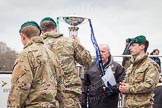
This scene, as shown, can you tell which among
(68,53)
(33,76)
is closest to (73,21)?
(68,53)

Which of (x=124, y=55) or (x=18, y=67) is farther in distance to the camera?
(x=124, y=55)

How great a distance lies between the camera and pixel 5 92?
26.6 feet

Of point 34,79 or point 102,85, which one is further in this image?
point 102,85

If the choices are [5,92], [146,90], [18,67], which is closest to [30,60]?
[18,67]

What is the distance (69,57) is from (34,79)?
1.66m

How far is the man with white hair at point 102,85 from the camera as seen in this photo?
298 inches

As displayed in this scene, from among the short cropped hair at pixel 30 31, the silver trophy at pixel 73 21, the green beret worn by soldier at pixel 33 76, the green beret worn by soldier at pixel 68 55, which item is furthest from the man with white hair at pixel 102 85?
the short cropped hair at pixel 30 31

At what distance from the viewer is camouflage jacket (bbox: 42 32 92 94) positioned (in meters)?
6.00

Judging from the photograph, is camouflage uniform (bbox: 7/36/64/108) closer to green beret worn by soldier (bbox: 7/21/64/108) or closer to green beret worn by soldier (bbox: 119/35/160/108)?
green beret worn by soldier (bbox: 7/21/64/108)

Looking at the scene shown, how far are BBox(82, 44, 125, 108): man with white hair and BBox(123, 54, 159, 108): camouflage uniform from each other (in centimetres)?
104

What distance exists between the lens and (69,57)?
606 cm

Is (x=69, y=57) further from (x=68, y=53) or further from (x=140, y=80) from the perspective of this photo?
(x=140, y=80)

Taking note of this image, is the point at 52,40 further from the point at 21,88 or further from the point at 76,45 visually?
the point at 21,88

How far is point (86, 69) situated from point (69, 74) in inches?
69.8
